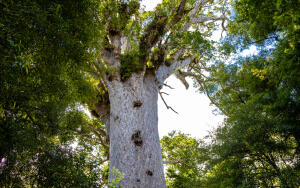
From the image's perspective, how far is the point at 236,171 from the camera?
20.4 feet

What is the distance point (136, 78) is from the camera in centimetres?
547

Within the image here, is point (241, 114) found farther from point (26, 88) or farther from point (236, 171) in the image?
point (26, 88)

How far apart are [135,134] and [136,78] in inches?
71.7

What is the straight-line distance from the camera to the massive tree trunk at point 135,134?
390cm

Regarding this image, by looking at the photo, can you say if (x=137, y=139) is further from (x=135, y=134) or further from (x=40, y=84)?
(x=40, y=84)

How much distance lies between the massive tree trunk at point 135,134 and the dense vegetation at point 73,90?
724 mm

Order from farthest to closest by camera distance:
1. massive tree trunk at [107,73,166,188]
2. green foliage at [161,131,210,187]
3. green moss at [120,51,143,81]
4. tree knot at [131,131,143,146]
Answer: green foliage at [161,131,210,187] < green moss at [120,51,143,81] < tree knot at [131,131,143,146] < massive tree trunk at [107,73,166,188]

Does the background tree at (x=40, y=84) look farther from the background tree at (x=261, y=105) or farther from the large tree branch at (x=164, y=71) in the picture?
the large tree branch at (x=164, y=71)

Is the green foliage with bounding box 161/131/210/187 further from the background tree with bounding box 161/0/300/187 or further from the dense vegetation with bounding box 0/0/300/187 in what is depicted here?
the dense vegetation with bounding box 0/0/300/187

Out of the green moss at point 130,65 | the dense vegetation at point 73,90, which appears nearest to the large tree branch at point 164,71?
the green moss at point 130,65

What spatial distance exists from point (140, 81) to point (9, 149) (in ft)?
11.9

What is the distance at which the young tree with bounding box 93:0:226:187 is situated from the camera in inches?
161

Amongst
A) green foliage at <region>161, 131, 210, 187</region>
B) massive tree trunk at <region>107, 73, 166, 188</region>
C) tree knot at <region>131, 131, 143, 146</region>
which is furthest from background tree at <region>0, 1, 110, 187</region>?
green foliage at <region>161, 131, 210, 187</region>

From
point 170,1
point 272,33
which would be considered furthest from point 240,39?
point 170,1
